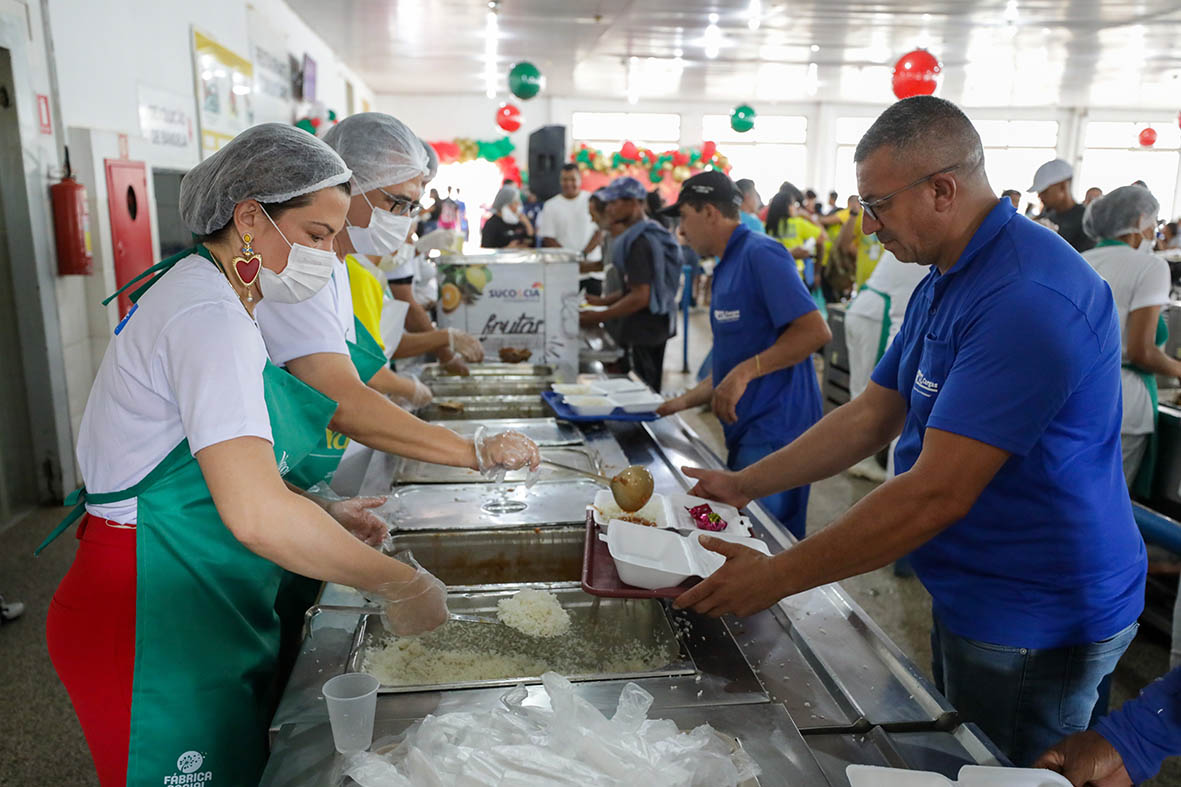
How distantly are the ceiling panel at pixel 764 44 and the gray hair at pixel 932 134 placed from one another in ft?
21.5

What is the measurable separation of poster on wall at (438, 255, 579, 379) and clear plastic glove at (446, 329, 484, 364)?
215 mm

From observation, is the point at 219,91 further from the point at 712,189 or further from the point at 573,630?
the point at 573,630

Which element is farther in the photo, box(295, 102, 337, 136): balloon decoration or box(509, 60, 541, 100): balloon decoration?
box(295, 102, 337, 136): balloon decoration

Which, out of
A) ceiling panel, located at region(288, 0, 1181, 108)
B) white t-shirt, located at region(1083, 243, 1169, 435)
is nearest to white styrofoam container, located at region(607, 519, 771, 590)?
white t-shirt, located at region(1083, 243, 1169, 435)

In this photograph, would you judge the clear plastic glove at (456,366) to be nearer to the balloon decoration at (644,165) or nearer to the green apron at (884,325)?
the green apron at (884,325)

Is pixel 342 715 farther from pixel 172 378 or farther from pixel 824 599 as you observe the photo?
pixel 824 599

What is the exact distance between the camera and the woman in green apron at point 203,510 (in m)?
1.07

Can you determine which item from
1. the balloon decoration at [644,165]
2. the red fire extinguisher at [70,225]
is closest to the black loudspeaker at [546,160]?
the red fire extinguisher at [70,225]

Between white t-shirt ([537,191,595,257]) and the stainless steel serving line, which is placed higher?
white t-shirt ([537,191,595,257])

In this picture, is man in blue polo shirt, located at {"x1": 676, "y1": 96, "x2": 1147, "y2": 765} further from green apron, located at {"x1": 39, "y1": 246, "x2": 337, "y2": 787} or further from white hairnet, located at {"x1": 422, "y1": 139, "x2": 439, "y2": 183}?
white hairnet, located at {"x1": 422, "y1": 139, "x2": 439, "y2": 183}

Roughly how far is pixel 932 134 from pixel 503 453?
1010mm

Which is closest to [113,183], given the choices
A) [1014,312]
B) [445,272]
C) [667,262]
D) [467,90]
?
[445,272]

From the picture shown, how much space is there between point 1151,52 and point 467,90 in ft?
32.2

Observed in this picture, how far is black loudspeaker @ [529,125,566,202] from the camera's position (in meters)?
8.06
